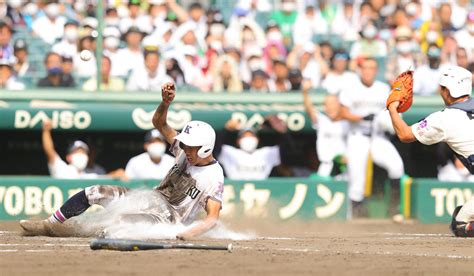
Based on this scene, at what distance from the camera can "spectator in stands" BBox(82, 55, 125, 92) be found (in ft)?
49.7

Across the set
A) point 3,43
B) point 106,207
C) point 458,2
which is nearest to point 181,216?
point 106,207

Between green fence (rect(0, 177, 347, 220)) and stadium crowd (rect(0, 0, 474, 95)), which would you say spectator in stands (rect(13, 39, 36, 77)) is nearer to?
stadium crowd (rect(0, 0, 474, 95))

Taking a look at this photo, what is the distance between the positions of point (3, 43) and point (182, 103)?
2691mm

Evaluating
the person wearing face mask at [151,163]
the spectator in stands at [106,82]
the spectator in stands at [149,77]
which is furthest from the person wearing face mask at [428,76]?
the spectator in stands at [106,82]

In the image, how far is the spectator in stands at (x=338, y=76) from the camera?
51.5ft

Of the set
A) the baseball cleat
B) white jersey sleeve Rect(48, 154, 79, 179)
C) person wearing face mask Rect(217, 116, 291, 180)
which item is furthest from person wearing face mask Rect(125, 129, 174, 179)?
the baseball cleat

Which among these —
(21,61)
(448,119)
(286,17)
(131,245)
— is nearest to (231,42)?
(286,17)

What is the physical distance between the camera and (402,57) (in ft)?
53.8

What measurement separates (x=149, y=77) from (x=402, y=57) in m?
4.01

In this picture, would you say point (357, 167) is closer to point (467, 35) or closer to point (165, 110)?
point (467, 35)

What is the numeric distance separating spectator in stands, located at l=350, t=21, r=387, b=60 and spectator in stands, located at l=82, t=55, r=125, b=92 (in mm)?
3691

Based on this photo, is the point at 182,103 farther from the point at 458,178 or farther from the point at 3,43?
the point at 458,178

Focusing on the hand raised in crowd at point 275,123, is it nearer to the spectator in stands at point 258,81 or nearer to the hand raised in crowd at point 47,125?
the spectator in stands at point 258,81

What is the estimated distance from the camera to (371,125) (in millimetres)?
15211
